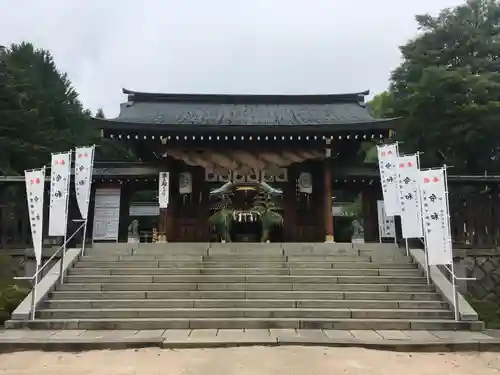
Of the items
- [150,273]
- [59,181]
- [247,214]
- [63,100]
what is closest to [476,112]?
[247,214]

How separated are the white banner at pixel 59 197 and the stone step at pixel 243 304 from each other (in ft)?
5.47

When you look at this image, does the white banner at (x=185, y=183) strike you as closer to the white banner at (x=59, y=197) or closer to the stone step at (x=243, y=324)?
the white banner at (x=59, y=197)

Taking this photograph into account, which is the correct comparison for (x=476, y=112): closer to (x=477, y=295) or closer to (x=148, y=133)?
(x=477, y=295)

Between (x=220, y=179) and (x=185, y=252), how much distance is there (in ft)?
15.0

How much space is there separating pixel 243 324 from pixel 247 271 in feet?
8.41

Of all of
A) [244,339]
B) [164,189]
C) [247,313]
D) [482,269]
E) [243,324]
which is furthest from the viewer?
[164,189]

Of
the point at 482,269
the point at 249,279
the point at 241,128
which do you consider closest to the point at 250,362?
the point at 249,279

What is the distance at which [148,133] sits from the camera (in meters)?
14.9

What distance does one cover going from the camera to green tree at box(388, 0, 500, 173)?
1925 centimetres

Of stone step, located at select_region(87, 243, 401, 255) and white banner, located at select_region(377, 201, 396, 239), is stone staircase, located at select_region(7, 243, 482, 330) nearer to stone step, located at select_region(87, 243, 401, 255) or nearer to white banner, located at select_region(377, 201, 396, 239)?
stone step, located at select_region(87, 243, 401, 255)

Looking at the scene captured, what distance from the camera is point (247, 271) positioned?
10.8m

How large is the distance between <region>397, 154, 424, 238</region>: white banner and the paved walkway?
3226 mm

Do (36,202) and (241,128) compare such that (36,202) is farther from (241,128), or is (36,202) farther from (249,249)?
(241,128)

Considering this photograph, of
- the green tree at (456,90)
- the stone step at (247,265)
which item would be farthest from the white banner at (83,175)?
the green tree at (456,90)
